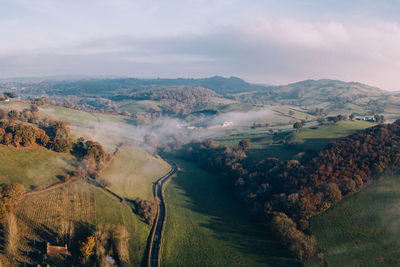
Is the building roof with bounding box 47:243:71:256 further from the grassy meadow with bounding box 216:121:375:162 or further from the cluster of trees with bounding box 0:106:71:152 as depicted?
the grassy meadow with bounding box 216:121:375:162

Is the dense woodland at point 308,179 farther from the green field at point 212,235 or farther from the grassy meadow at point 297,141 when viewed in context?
the grassy meadow at point 297,141

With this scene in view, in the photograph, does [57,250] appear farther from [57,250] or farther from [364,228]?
[364,228]

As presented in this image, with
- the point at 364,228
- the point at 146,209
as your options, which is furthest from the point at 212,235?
the point at 364,228

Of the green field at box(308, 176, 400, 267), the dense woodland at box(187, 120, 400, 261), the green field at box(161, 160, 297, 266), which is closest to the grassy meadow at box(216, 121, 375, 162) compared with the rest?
the dense woodland at box(187, 120, 400, 261)

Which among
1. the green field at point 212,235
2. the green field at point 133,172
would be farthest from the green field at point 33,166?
the green field at point 212,235

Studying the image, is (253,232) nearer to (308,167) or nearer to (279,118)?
(308,167)

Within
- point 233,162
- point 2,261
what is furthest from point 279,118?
point 2,261
